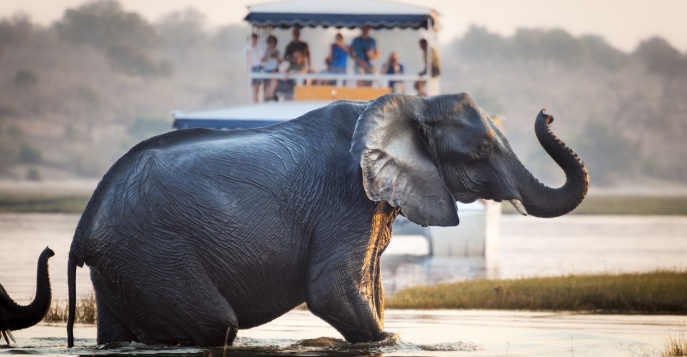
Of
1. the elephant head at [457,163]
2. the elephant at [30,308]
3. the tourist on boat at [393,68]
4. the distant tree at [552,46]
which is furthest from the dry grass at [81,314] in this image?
the distant tree at [552,46]

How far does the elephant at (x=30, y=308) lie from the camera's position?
1401 cm

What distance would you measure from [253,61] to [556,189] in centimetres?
2338

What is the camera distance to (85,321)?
17.6 m

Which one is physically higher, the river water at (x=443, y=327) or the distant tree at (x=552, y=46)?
the river water at (x=443, y=327)

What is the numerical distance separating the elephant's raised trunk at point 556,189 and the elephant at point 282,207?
0.04 feet

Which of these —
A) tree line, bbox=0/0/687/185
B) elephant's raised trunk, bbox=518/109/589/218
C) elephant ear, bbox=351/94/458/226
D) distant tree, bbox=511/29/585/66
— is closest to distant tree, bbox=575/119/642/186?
tree line, bbox=0/0/687/185

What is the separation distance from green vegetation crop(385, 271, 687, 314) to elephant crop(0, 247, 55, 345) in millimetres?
7102

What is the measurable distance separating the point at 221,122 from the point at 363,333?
788 inches

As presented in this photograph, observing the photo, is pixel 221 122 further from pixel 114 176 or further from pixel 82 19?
pixel 82 19

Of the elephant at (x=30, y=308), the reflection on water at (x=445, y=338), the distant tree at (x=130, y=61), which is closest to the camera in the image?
the elephant at (x=30, y=308)

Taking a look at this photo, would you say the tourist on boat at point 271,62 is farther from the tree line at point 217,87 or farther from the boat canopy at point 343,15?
the tree line at point 217,87

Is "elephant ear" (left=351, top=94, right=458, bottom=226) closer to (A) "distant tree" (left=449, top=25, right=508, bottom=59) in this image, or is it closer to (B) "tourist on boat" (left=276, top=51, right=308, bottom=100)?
(B) "tourist on boat" (left=276, top=51, right=308, bottom=100)

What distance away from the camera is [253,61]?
37.0 m

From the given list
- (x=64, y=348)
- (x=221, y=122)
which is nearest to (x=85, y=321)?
(x=64, y=348)
